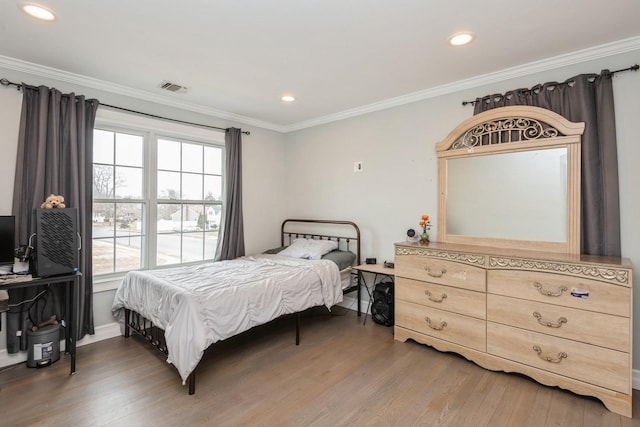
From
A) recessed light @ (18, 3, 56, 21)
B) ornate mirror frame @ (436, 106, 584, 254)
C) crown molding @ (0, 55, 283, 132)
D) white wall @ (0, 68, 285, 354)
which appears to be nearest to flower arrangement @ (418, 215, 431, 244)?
ornate mirror frame @ (436, 106, 584, 254)

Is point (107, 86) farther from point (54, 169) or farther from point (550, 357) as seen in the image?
point (550, 357)

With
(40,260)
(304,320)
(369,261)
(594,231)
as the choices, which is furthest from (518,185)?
(40,260)

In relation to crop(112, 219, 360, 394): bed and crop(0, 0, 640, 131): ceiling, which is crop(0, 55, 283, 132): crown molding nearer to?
crop(0, 0, 640, 131): ceiling

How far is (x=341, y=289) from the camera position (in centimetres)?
353

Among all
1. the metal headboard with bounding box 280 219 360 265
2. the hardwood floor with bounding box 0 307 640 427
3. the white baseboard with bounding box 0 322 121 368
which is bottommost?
the hardwood floor with bounding box 0 307 640 427

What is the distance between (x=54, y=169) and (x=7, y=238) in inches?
26.7

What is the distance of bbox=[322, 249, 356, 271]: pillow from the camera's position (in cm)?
370

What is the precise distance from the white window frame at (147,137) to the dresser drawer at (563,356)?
11.1 ft

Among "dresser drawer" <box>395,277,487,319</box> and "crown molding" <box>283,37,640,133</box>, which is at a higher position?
"crown molding" <box>283,37,640,133</box>

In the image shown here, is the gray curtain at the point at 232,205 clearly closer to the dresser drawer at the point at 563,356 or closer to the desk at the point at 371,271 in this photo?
the desk at the point at 371,271

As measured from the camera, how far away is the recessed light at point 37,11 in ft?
6.36

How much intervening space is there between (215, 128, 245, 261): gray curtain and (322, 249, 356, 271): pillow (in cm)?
119

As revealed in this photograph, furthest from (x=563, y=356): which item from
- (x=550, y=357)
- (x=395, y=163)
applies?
(x=395, y=163)

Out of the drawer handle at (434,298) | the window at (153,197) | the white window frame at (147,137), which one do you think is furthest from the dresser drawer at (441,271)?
the white window frame at (147,137)
